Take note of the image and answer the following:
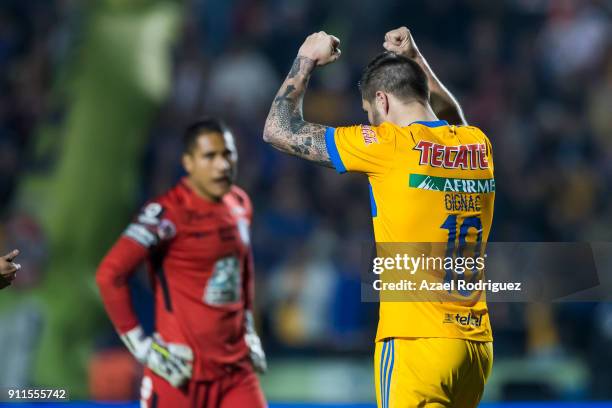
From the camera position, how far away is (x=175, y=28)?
10781 mm

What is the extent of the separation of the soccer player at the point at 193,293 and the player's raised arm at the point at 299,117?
1.23 meters

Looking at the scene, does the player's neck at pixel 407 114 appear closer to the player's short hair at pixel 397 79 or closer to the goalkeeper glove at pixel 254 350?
the player's short hair at pixel 397 79

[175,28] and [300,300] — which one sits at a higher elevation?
[175,28]

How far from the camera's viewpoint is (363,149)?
4.34 metres

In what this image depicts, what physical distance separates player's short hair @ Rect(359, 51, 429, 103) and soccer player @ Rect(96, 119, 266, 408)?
141 cm

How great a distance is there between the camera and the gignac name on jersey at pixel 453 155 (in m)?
4.35

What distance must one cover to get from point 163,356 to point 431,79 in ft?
5.86

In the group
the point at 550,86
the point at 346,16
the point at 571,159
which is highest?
the point at 346,16

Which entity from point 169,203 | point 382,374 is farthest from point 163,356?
point 382,374

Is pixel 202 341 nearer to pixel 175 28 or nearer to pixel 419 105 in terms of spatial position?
pixel 419 105

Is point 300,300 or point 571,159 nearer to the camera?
point 300,300

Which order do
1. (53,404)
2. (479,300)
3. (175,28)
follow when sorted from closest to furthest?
(479,300) → (53,404) → (175,28)

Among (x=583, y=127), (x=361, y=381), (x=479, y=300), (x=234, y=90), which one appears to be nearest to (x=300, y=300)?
(x=361, y=381)

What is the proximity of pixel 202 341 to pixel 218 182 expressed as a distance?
2.62 feet
